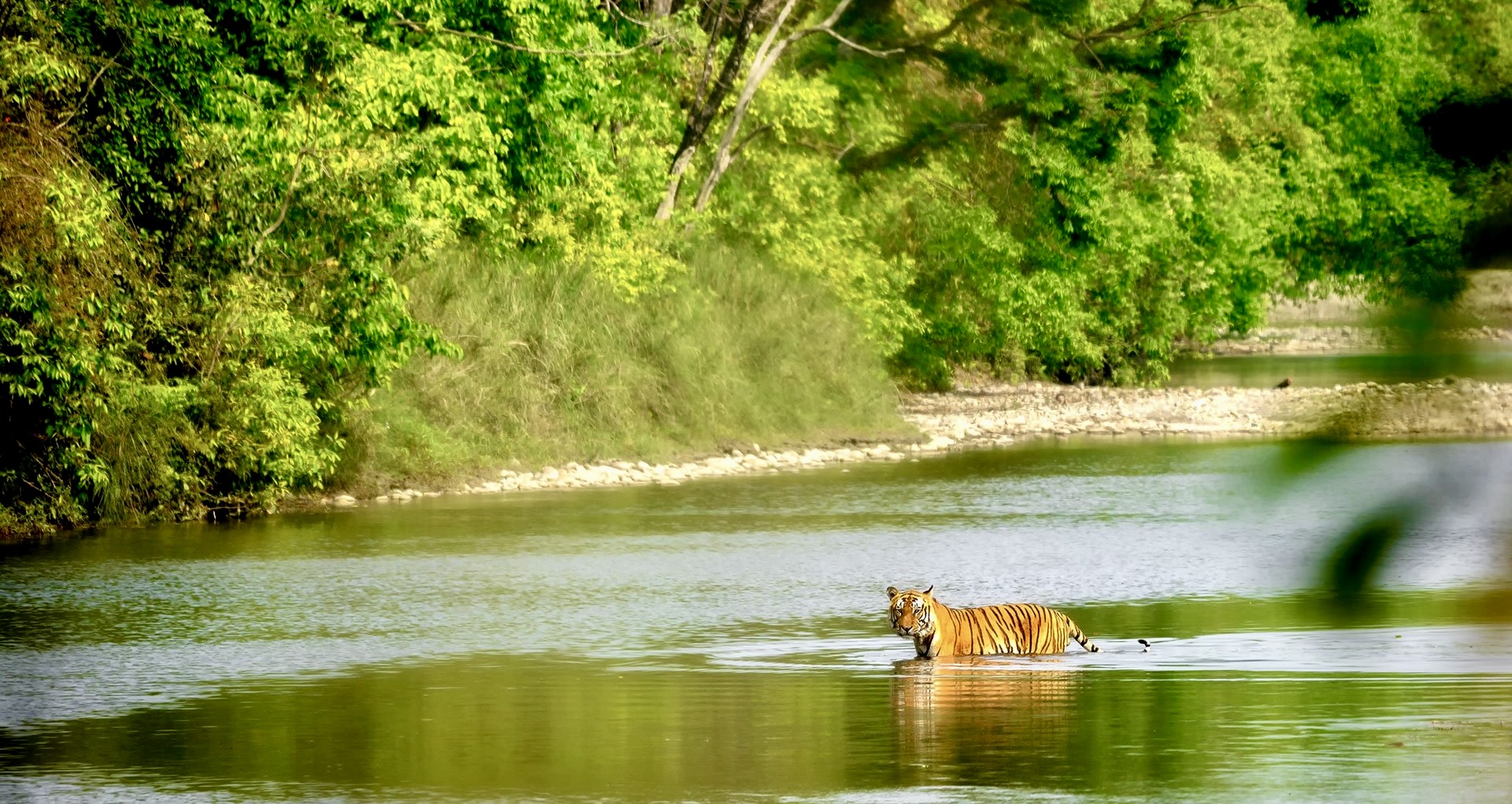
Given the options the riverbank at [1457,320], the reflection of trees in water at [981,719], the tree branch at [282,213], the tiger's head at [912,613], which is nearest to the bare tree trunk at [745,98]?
the tree branch at [282,213]

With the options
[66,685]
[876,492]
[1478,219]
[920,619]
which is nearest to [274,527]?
[876,492]

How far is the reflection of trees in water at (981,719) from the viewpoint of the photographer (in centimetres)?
901

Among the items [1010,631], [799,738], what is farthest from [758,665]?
[799,738]

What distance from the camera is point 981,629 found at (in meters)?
13.1

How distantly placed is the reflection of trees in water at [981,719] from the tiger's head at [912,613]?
20cm

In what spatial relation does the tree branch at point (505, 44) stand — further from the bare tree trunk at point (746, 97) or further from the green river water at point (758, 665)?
the green river water at point (758, 665)

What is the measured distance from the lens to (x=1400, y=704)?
9750mm

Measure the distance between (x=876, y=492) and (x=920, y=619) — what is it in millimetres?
14520

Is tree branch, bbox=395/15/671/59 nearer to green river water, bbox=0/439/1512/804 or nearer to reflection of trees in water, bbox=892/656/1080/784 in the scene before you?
green river water, bbox=0/439/1512/804

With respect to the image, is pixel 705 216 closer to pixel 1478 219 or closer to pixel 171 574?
pixel 171 574

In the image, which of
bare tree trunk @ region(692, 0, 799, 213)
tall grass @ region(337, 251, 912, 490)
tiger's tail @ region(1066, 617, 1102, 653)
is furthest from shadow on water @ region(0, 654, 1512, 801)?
bare tree trunk @ region(692, 0, 799, 213)

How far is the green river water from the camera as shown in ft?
8.52

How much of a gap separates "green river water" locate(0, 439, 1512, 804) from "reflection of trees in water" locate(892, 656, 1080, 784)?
0.03m

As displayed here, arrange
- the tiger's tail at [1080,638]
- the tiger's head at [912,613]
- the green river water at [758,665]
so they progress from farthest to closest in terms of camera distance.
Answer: the tiger's tail at [1080,638]
the tiger's head at [912,613]
the green river water at [758,665]
